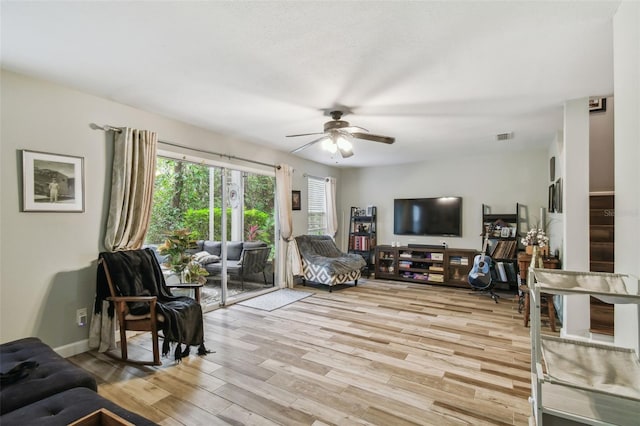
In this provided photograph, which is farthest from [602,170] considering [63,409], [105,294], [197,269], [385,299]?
[105,294]

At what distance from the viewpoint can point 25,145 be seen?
2.66 metres

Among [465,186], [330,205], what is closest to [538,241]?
[465,186]

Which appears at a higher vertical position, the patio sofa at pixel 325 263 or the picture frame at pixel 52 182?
the picture frame at pixel 52 182

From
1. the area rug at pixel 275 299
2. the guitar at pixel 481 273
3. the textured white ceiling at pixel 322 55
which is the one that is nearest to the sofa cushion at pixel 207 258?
the area rug at pixel 275 299

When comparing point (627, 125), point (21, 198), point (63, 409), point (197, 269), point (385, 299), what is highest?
point (627, 125)

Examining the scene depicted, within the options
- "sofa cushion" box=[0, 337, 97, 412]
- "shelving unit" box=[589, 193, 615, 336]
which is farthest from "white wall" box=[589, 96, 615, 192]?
"sofa cushion" box=[0, 337, 97, 412]

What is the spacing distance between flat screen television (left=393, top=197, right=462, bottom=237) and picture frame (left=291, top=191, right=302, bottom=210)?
7.02 feet

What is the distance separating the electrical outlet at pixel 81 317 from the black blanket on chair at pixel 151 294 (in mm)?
128

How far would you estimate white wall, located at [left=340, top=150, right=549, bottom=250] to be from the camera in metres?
5.48

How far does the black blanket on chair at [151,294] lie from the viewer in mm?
Answer: 2768

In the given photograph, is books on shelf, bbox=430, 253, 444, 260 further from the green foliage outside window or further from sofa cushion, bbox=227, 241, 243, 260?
sofa cushion, bbox=227, 241, 243, 260

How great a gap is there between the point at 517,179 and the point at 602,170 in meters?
2.03

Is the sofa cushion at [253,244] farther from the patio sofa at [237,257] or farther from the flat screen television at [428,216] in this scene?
the flat screen television at [428,216]

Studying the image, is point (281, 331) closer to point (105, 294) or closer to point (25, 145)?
point (105, 294)
